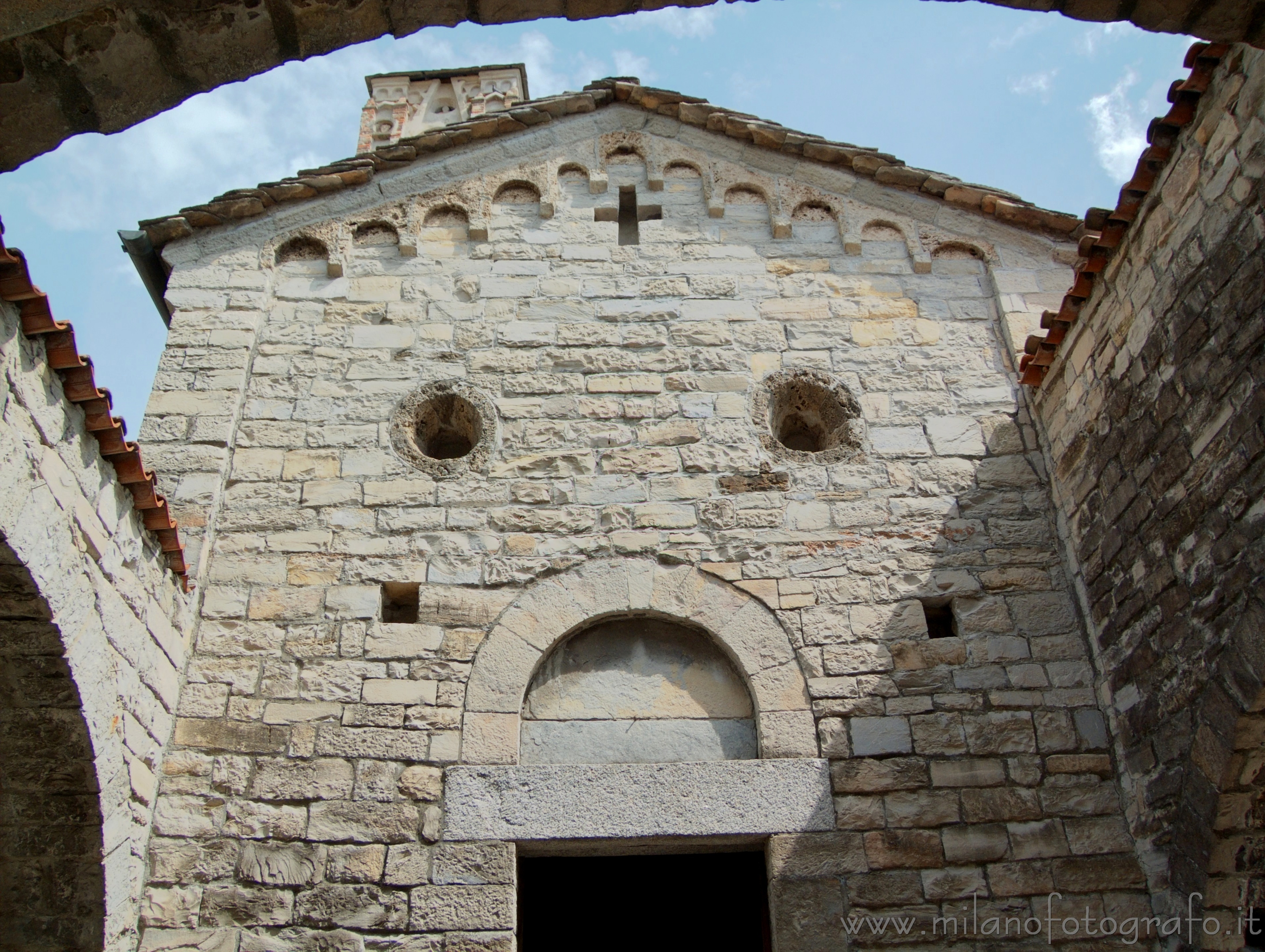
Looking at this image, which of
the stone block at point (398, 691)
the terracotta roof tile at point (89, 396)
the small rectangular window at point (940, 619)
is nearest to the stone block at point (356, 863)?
the stone block at point (398, 691)

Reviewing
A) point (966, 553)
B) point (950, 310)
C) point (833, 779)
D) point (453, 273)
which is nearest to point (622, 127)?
point (453, 273)

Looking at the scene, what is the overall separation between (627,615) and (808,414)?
172 centimetres

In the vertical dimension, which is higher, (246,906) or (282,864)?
(282,864)

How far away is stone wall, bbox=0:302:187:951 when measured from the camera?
137 inches

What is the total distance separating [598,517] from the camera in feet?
17.7

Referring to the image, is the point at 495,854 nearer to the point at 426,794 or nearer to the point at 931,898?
the point at 426,794

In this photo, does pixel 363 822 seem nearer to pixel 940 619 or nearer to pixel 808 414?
pixel 940 619

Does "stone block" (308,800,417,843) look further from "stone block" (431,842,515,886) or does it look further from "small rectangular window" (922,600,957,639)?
"small rectangular window" (922,600,957,639)

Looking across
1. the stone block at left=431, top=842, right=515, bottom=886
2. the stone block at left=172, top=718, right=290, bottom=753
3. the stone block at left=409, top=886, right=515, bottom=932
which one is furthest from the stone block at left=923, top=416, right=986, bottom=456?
the stone block at left=172, top=718, right=290, bottom=753

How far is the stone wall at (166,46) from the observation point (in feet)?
8.38

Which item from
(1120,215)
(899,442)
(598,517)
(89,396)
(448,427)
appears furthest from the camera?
(448,427)

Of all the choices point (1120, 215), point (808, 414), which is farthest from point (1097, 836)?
point (1120, 215)

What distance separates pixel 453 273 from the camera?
6.32 meters

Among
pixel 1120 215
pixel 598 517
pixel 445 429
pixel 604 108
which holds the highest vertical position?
pixel 604 108
